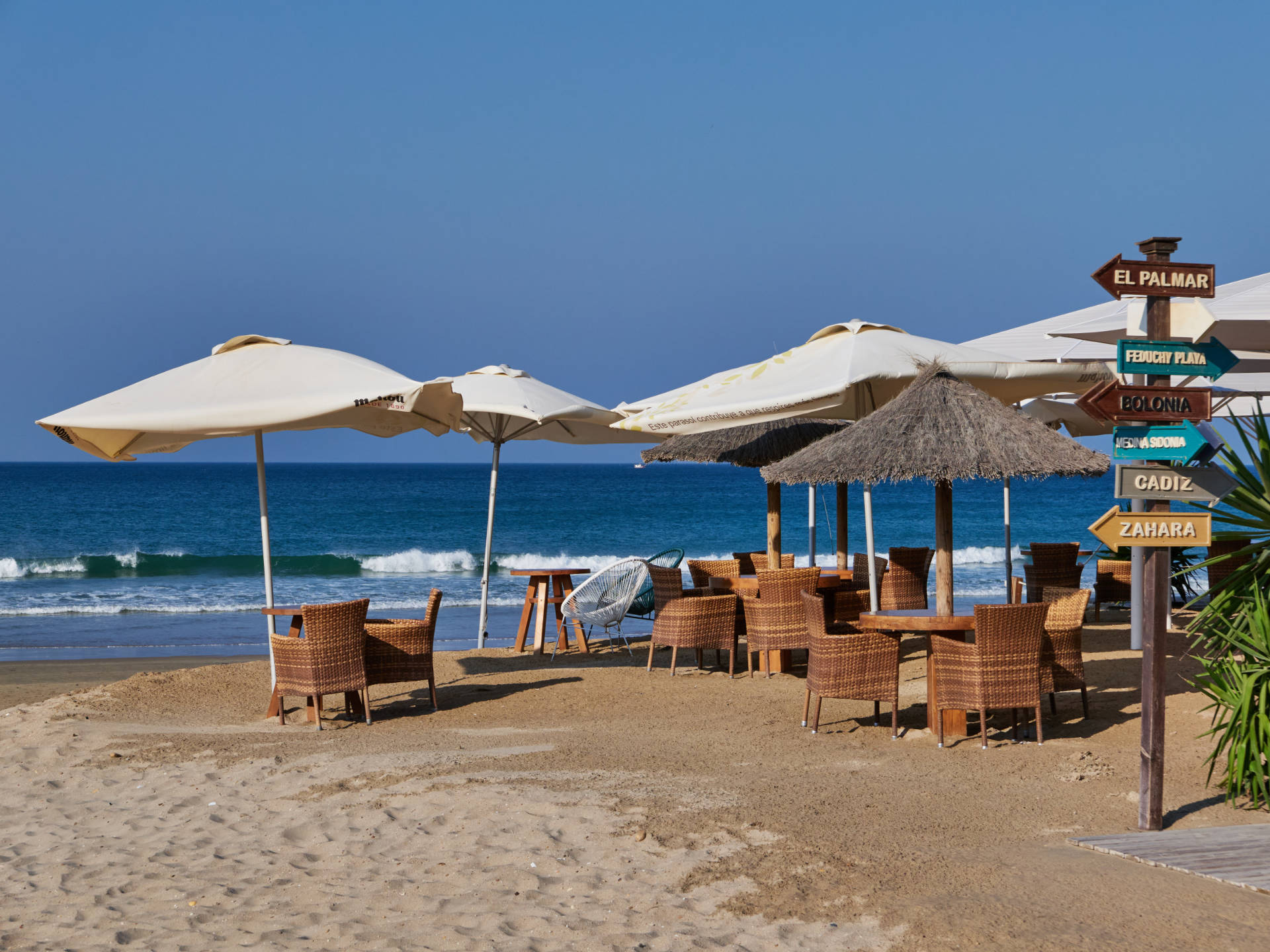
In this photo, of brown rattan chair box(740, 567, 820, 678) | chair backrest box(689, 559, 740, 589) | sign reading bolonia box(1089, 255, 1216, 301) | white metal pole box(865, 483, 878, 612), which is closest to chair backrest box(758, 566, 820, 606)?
brown rattan chair box(740, 567, 820, 678)

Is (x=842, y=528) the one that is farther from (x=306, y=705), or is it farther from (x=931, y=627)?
(x=306, y=705)

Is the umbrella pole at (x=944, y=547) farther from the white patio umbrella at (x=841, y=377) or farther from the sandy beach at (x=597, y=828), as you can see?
the white patio umbrella at (x=841, y=377)

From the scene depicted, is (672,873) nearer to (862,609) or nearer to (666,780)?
(666,780)

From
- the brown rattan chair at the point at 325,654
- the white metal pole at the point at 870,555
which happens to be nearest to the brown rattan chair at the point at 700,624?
the white metal pole at the point at 870,555

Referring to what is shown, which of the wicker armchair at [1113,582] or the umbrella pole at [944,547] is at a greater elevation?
the umbrella pole at [944,547]

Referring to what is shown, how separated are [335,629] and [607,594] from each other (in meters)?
3.47

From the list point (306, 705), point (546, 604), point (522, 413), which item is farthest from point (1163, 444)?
point (546, 604)

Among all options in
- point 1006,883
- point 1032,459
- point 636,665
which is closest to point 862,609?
point 636,665

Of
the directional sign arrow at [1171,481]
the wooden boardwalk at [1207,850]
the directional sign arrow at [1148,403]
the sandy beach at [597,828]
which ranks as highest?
the directional sign arrow at [1148,403]

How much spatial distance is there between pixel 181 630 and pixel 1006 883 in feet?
49.2

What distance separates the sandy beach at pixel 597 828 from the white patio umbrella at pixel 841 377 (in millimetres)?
2039

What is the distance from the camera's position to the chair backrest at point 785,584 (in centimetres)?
822

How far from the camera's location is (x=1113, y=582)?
38.2 ft

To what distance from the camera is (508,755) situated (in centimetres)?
623
